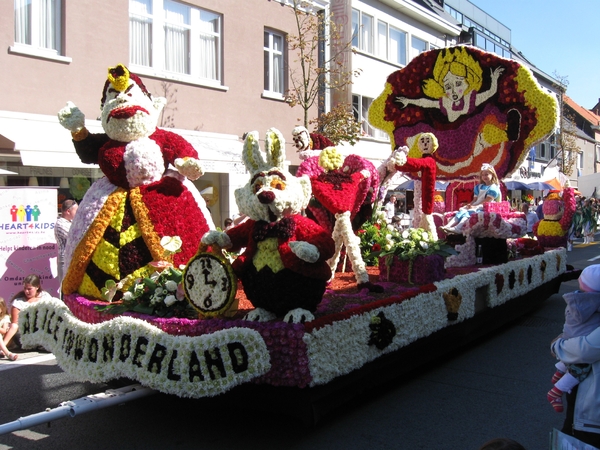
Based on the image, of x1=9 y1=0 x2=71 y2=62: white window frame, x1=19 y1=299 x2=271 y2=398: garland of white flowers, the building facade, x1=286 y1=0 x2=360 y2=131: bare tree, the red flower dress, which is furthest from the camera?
x1=286 y1=0 x2=360 y2=131: bare tree

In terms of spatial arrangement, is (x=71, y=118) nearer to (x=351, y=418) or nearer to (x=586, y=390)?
(x=351, y=418)

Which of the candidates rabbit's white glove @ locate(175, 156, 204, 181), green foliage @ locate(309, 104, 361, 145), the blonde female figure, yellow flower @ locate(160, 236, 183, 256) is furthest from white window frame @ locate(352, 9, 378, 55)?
yellow flower @ locate(160, 236, 183, 256)

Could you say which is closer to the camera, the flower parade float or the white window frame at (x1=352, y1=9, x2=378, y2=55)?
the flower parade float

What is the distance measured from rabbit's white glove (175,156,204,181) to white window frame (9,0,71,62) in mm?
7112

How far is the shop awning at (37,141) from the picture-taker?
370 inches

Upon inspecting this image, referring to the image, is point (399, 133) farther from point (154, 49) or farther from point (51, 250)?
point (154, 49)

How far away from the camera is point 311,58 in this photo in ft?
44.3

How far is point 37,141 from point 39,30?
242 centimetres

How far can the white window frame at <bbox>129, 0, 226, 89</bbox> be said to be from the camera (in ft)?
41.0

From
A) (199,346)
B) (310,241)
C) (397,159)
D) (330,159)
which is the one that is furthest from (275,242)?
(397,159)

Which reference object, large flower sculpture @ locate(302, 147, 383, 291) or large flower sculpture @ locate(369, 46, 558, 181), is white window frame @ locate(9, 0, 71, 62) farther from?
large flower sculpture @ locate(302, 147, 383, 291)

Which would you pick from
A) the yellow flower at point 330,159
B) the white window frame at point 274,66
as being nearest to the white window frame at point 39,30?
the white window frame at point 274,66

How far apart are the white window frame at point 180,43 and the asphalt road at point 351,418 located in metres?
8.24

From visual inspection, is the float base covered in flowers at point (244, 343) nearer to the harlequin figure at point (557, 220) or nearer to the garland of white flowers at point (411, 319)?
the garland of white flowers at point (411, 319)
